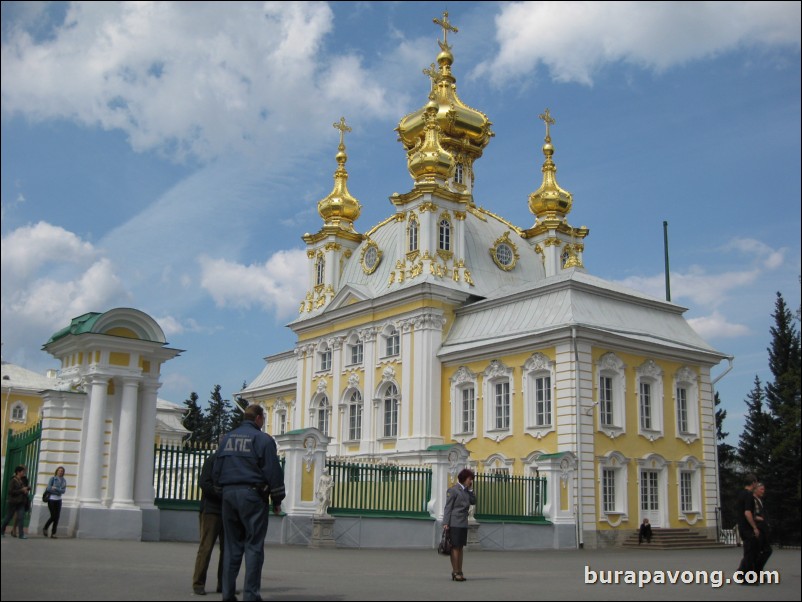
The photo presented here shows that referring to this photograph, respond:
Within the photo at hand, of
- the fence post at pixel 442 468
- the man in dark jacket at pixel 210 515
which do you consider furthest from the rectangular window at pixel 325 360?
the man in dark jacket at pixel 210 515

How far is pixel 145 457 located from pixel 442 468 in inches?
325

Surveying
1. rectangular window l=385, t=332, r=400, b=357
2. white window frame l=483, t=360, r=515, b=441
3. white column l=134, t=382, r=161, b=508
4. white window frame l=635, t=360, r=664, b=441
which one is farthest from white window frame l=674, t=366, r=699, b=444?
white column l=134, t=382, r=161, b=508

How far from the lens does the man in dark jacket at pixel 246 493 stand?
9234 millimetres

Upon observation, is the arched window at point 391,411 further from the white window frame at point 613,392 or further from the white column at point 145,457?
the white column at point 145,457

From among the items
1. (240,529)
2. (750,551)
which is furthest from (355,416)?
(240,529)

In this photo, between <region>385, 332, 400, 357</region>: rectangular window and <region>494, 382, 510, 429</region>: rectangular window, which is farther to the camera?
<region>385, 332, 400, 357</region>: rectangular window

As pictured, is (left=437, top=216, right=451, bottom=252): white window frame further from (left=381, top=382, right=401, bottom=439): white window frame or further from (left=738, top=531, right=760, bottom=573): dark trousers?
(left=738, top=531, right=760, bottom=573): dark trousers

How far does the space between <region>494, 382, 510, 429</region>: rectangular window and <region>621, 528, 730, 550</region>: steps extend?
18.4 feet

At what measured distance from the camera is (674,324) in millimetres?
33656

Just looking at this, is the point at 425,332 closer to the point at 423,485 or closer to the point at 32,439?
the point at 423,485

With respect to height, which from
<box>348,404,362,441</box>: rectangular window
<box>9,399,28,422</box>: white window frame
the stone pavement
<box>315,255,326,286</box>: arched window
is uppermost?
<box>315,255,326,286</box>: arched window

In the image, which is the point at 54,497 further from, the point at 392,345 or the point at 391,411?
the point at 392,345

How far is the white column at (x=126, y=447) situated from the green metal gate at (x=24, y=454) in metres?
1.63

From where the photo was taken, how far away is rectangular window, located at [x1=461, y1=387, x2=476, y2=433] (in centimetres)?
3341
